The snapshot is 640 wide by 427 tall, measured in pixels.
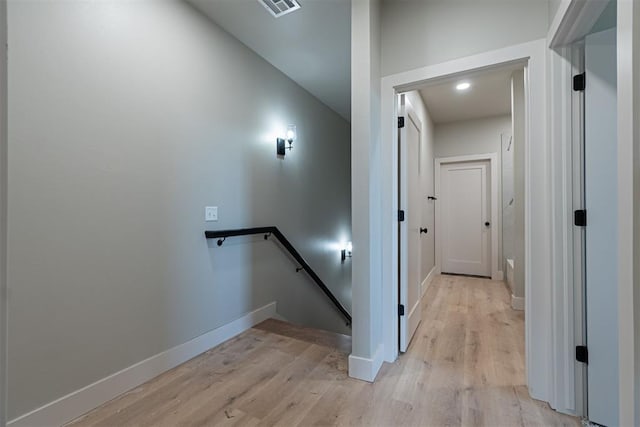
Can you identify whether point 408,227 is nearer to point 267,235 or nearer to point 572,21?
point 267,235

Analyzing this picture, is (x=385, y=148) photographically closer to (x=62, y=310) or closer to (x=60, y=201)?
(x=60, y=201)

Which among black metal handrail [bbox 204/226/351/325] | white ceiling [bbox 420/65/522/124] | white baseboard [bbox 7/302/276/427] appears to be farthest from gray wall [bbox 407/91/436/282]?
white baseboard [bbox 7/302/276/427]

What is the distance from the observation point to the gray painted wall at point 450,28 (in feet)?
5.50

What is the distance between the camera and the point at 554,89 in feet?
5.05

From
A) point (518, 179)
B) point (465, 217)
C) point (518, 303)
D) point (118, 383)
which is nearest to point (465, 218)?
point (465, 217)

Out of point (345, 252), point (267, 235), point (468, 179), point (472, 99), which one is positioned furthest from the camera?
point (468, 179)

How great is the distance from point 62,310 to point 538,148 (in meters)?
2.68

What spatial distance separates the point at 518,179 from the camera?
3188mm

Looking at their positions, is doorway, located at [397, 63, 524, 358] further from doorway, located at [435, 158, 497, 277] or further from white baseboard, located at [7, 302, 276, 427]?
white baseboard, located at [7, 302, 276, 427]

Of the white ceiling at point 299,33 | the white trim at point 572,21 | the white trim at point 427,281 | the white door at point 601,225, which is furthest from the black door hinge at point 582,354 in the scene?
the white ceiling at point 299,33

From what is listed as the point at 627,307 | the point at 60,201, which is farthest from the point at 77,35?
the point at 627,307

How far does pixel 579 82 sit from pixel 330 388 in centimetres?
214

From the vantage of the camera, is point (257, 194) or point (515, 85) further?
point (515, 85)

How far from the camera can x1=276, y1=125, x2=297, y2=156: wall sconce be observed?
121 inches
